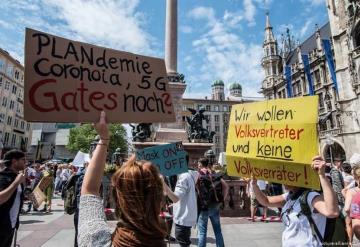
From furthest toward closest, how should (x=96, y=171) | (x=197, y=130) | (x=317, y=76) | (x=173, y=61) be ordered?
(x=317, y=76) < (x=173, y=61) < (x=197, y=130) < (x=96, y=171)

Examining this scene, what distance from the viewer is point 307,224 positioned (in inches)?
118

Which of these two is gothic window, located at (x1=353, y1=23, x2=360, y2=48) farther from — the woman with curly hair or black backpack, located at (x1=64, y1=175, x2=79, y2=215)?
the woman with curly hair

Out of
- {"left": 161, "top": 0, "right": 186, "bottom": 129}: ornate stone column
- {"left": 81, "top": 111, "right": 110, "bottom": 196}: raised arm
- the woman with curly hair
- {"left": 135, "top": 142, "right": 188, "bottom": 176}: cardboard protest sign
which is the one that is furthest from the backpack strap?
{"left": 161, "top": 0, "right": 186, "bottom": 129}: ornate stone column

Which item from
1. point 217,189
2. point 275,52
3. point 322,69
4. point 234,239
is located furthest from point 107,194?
point 275,52

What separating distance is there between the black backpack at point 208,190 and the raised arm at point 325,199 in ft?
10.5

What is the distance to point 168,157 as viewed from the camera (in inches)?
228

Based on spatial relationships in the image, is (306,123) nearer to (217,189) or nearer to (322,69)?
(217,189)

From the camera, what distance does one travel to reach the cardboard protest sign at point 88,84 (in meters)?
2.68

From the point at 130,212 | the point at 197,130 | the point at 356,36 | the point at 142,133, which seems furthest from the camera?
the point at 356,36

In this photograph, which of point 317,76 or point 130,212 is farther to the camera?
point 317,76

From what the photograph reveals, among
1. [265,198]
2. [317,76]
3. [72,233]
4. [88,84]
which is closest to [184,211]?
[265,198]

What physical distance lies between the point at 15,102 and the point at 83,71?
5786 centimetres

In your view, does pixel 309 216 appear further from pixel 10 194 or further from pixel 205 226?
pixel 10 194

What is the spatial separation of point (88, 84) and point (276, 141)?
203cm
